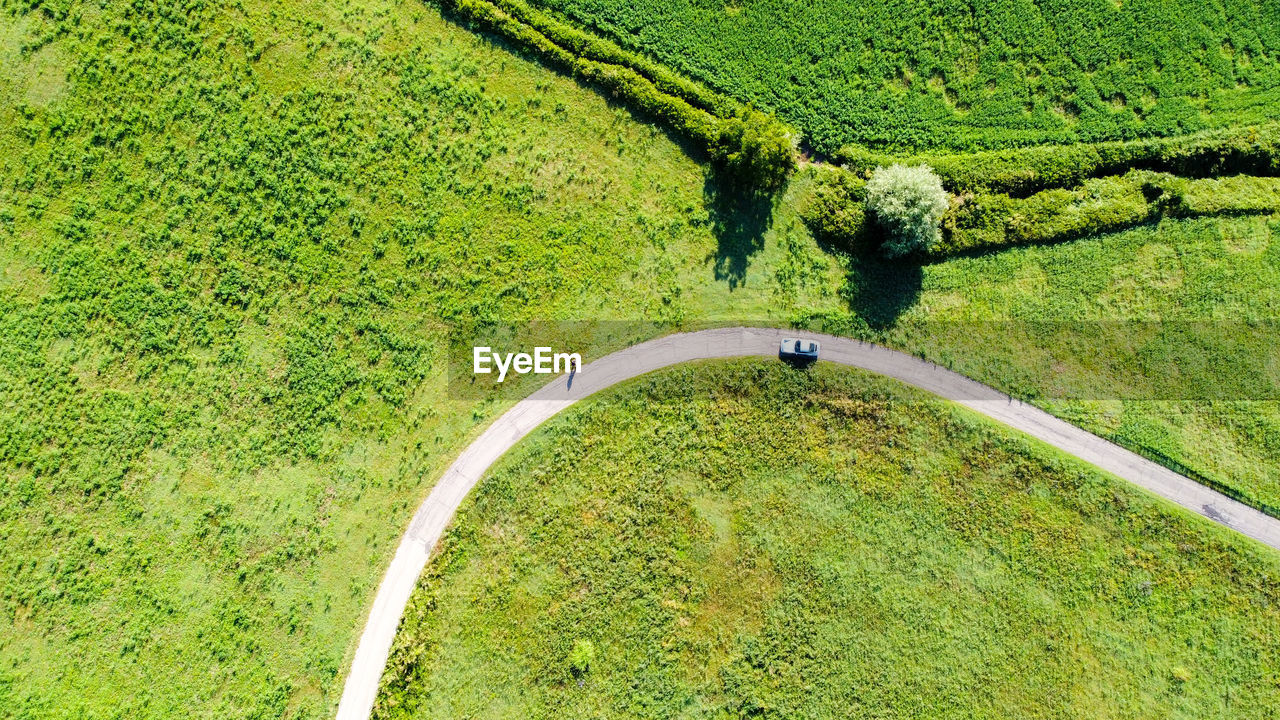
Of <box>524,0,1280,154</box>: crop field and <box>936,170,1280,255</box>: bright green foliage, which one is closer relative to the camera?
<box>936,170,1280,255</box>: bright green foliage

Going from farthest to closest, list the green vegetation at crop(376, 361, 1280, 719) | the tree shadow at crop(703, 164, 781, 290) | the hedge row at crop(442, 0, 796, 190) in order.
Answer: the tree shadow at crop(703, 164, 781, 290) → the hedge row at crop(442, 0, 796, 190) → the green vegetation at crop(376, 361, 1280, 719)

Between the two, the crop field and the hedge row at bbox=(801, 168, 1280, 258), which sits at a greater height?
the crop field

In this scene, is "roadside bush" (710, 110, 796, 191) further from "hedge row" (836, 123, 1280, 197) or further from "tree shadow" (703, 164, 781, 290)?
"hedge row" (836, 123, 1280, 197)

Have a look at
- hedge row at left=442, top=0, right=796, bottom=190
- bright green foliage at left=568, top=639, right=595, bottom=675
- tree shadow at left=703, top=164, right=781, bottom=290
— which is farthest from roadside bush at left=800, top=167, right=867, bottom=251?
bright green foliage at left=568, top=639, right=595, bottom=675

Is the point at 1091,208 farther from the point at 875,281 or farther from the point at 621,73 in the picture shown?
the point at 621,73

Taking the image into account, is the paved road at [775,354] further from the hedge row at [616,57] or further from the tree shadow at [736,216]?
the hedge row at [616,57]

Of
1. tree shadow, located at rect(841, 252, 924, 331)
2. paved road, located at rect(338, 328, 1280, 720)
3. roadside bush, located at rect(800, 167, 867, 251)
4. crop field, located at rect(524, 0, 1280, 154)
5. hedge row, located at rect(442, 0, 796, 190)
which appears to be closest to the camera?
paved road, located at rect(338, 328, 1280, 720)

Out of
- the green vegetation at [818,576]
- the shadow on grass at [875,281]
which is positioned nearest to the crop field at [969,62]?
the shadow on grass at [875,281]

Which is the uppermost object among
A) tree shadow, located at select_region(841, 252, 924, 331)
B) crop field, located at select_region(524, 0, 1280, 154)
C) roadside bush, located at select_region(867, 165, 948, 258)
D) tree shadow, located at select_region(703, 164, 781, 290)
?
crop field, located at select_region(524, 0, 1280, 154)
